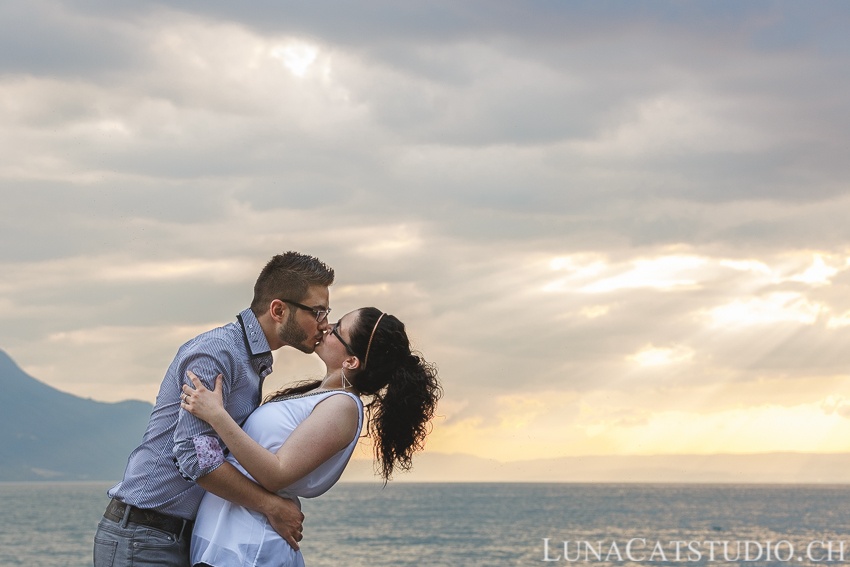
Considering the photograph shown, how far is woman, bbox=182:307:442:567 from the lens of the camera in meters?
3.99

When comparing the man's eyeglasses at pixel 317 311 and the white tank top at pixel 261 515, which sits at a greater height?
the man's eyeglasses at pixel 317 311

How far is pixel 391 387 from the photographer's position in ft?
15.8

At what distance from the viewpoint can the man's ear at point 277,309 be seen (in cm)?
448

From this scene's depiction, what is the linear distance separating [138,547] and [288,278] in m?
1.57

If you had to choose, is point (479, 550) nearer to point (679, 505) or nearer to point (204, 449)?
point (204, 449)

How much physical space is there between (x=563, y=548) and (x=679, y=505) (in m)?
73.2

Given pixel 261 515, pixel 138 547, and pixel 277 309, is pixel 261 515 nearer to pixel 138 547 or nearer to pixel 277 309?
pixel 138 547

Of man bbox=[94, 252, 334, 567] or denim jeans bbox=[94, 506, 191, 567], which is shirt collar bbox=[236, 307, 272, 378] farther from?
denim jeans bbox=[94, 506, 191, 567]

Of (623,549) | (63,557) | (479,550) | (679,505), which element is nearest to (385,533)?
(479,550)

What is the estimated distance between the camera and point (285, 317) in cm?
450

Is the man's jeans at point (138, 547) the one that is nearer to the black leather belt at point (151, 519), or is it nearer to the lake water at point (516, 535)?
the black leather belt at point (151, 519)

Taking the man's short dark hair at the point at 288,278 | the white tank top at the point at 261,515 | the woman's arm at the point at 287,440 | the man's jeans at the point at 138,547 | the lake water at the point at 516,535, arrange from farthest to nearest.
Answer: the lake water at the point at 516,535
the man's short dark hair at the point at 288,278
the man's jeans at the point at 138,547
the white tank top at the point at 261,515
the woman's arm at the point at 287,440

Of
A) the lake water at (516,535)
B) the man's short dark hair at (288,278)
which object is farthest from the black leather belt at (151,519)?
the lake water at (516,535)

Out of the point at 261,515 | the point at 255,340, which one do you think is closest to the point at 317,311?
the point at 255,340
